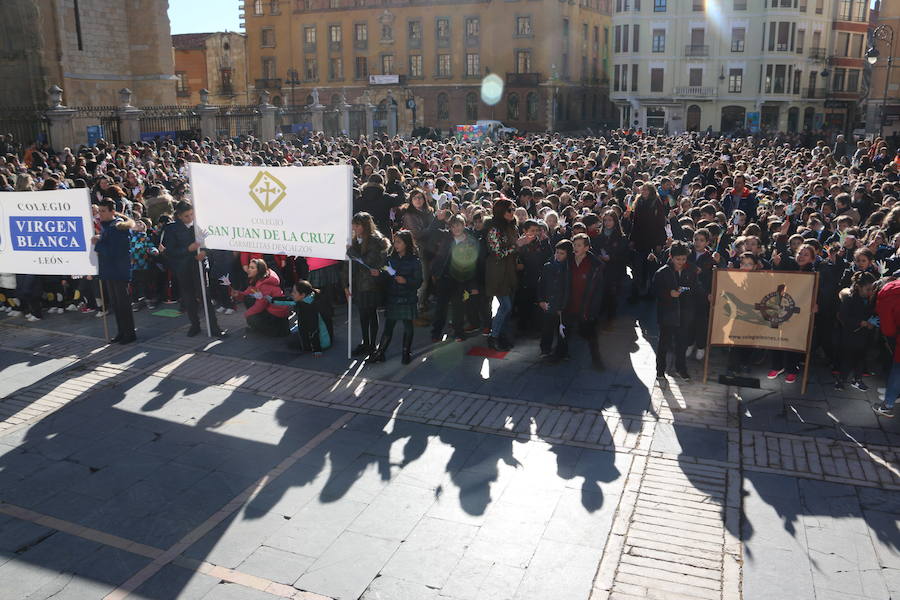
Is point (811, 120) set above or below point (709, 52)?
below

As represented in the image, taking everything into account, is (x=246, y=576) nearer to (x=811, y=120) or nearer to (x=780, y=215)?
(x=780, y=215)

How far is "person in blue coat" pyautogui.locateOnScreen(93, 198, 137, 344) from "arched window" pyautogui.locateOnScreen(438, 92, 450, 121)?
55.8m

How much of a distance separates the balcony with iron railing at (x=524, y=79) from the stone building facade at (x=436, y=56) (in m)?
0.08

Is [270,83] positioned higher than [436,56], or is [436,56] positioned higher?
[436,56]

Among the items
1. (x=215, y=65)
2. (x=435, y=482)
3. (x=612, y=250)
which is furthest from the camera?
(x=215, y=65)

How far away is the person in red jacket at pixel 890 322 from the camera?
7695 millimetres

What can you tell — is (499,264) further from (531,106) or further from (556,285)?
(531,106)

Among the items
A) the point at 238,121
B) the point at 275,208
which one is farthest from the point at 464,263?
the point at 238,121

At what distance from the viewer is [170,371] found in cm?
948

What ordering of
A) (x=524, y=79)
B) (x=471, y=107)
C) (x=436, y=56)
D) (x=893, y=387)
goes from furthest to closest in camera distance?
1. (x=436, y=56)
2. (x=471, y=107)
3. (x=524, y=79)
4. (x=893, y=387)

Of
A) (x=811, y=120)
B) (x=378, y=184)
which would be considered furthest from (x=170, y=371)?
(x=811, y=120)

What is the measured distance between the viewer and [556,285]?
371 inches

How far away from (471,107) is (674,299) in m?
56.8

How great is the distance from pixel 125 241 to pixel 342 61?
196 ft
